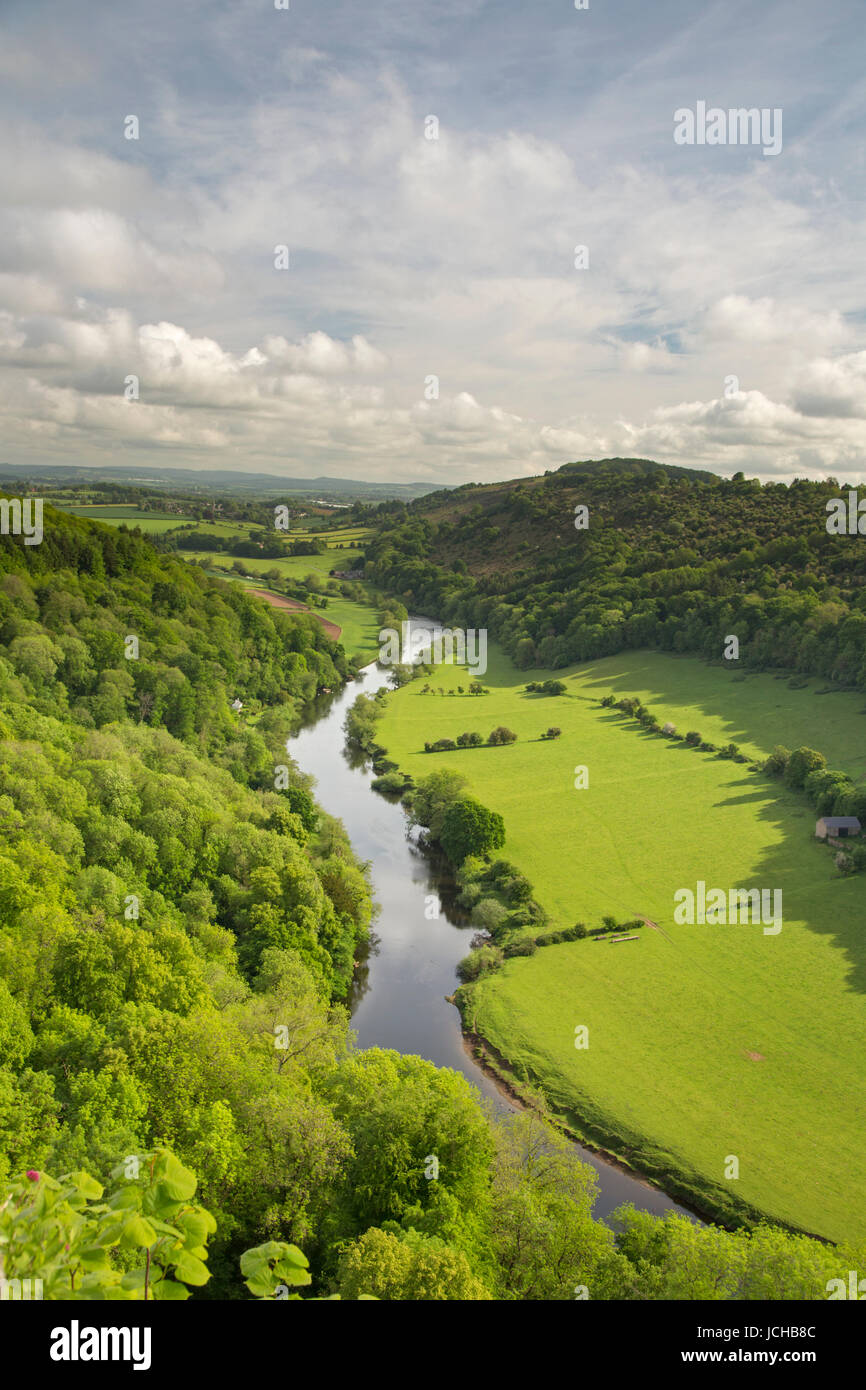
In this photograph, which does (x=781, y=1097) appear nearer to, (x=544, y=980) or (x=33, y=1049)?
(x=544, y=980)

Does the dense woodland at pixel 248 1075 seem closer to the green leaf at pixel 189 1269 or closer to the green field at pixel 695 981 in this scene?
the green leaf at pixel 189 1269

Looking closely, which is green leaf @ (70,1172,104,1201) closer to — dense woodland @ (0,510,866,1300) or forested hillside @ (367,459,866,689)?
dense woodland @ (0,510,866,1300)

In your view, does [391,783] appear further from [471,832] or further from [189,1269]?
[189,1269]

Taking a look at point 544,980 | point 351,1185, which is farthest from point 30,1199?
point 544,980

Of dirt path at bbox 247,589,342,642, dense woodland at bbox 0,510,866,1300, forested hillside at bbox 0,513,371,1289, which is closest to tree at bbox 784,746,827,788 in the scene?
dense woodland at bbox 0,510,866,1300

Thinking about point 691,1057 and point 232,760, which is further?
point 232,760

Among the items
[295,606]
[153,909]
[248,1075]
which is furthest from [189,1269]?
[295,606]

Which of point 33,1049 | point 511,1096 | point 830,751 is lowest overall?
point 511,1096
